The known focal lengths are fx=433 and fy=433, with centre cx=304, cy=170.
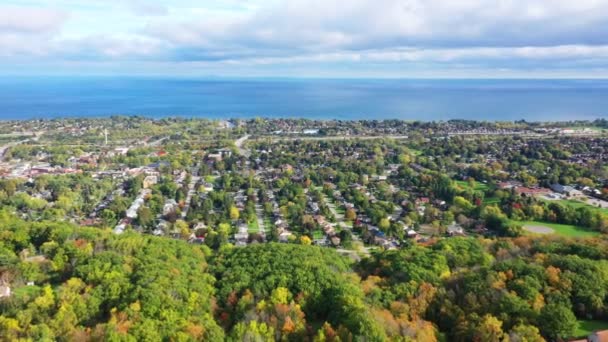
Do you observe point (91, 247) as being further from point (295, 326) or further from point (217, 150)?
point (217, 150)

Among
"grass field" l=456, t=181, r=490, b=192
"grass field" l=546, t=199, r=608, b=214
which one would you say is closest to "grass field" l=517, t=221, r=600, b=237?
"grass field" l=546, t=199, r=608, b=214

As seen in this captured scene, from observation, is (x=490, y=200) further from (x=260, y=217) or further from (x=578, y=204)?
(x=260, y=217)

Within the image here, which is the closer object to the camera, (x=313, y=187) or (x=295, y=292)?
(x=295, y=292)

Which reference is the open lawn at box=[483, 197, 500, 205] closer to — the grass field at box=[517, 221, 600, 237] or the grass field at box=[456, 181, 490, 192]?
the grass field at box=[456, 181, 490, 192]

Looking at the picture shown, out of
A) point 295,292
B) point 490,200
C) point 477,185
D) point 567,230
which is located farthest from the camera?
point 477,185

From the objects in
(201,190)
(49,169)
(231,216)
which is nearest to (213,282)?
(231,216)

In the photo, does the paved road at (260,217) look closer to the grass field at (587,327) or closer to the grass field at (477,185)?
the grass field at (587,327)

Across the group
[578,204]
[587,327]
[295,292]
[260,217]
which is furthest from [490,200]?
[295,292]

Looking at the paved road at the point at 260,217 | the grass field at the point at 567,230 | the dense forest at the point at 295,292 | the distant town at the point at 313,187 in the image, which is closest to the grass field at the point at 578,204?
the distant town at the point at 313,187
